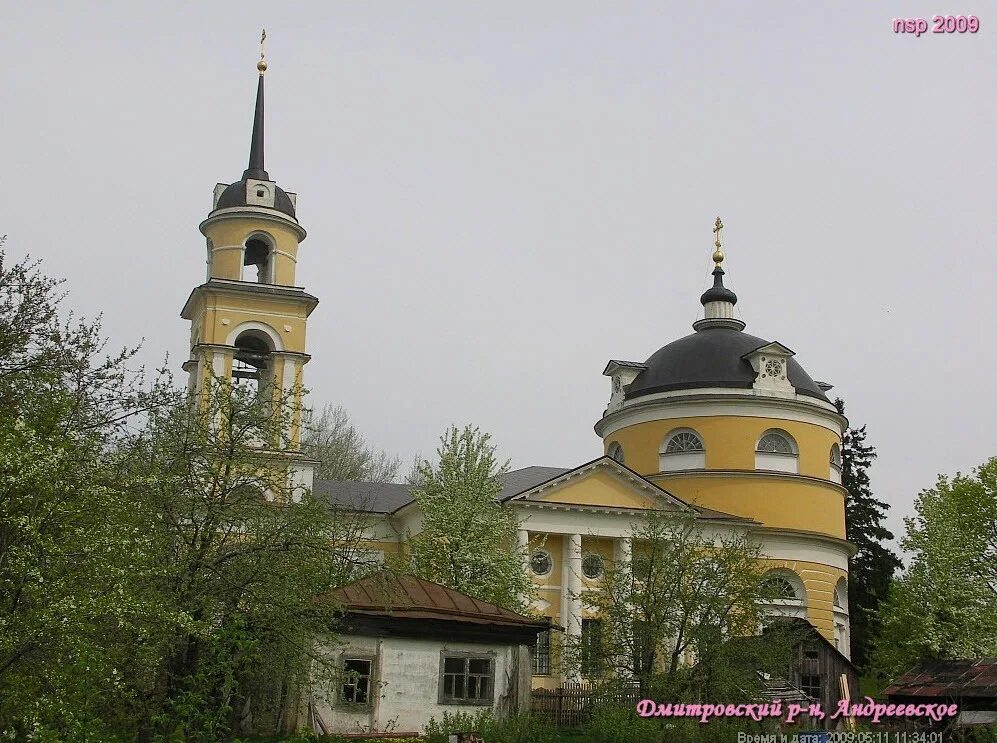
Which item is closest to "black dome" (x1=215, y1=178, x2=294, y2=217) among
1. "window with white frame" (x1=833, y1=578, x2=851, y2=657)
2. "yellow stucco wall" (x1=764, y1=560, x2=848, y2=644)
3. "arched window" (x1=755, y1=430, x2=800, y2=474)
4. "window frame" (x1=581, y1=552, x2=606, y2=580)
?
"window frame" (x1=581, y1=552, x2=606, y2=580)

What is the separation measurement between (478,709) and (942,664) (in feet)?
30.6

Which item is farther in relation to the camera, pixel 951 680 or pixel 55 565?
pixel 951 680

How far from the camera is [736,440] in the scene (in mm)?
41406

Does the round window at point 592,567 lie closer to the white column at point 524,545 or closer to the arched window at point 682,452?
the white column at point 524,545

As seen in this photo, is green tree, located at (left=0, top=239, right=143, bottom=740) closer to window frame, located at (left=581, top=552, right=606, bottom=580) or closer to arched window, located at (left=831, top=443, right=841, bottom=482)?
window frame, located at (left=581, top=552, right=606, bottom=580)

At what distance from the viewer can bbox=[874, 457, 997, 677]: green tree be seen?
110ft

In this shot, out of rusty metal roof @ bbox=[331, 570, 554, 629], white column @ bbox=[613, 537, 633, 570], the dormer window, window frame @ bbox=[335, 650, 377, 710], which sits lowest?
window frame @ bbox=[335, 650, 377, 710]

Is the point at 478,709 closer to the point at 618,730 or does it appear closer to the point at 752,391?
the point at 618,730

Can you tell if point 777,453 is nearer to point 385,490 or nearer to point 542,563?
point 542,563

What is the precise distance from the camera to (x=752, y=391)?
41562 millimetres

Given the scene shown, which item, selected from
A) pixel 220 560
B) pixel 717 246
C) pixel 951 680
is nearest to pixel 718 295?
pixel 717 246

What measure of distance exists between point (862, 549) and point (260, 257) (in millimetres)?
26120

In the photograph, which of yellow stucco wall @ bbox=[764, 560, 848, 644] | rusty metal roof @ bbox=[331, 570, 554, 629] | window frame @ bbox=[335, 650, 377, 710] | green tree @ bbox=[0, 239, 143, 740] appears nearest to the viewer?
green tree @ bbox=[0, 239, 143, 740]

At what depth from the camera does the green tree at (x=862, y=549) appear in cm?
4591
